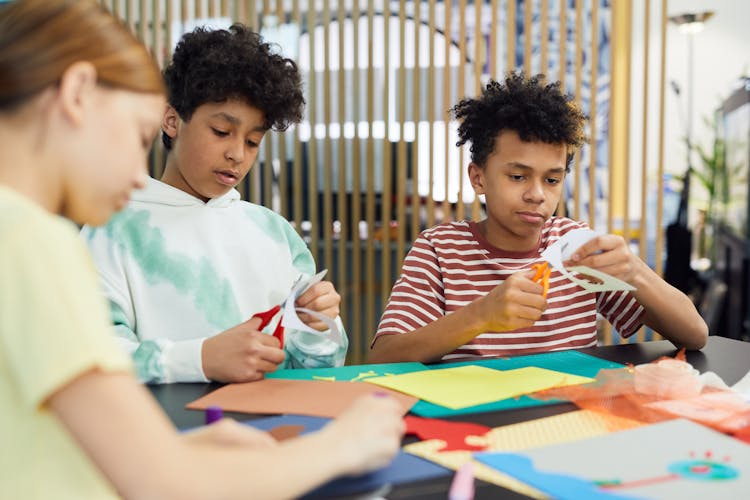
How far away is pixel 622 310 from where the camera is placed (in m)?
1.72

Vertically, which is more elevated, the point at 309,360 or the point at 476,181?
the point at 476,181

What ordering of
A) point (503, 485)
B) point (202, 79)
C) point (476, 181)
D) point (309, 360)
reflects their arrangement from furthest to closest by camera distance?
point (476, 181), point (202, 79), point (309, 360), point (503, 485)

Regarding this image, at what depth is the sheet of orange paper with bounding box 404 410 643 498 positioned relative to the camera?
0.79 meters


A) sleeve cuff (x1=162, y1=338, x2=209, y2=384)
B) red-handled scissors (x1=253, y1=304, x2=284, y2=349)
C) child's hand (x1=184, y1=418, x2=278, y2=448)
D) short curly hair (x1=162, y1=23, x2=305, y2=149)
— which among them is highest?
short curly hair (x1=162, y1=23, x2=305, y2=149)

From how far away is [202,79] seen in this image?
154 centimetres

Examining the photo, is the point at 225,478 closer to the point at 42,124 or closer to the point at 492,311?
the point at 42,124

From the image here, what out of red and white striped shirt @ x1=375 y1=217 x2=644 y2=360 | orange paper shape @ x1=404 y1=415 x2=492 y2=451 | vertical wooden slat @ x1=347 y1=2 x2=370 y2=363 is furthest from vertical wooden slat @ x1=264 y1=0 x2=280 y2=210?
orange paper shape @ x1=404 y1=415 x2=492 y2=451

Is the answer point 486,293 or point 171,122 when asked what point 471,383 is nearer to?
point 486,293

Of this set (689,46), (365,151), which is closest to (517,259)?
(365,151)

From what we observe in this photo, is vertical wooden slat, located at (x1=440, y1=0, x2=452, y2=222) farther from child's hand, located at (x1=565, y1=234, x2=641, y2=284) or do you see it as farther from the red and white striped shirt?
child's hand, located at (x1=565, y1=234, x2=641, y2=284)

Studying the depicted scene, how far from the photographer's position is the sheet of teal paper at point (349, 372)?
4.01 ft

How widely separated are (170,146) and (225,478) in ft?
3.89

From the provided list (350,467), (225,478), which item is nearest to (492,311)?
(350,467)

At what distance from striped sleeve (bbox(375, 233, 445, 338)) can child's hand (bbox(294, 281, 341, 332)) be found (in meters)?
0.27
